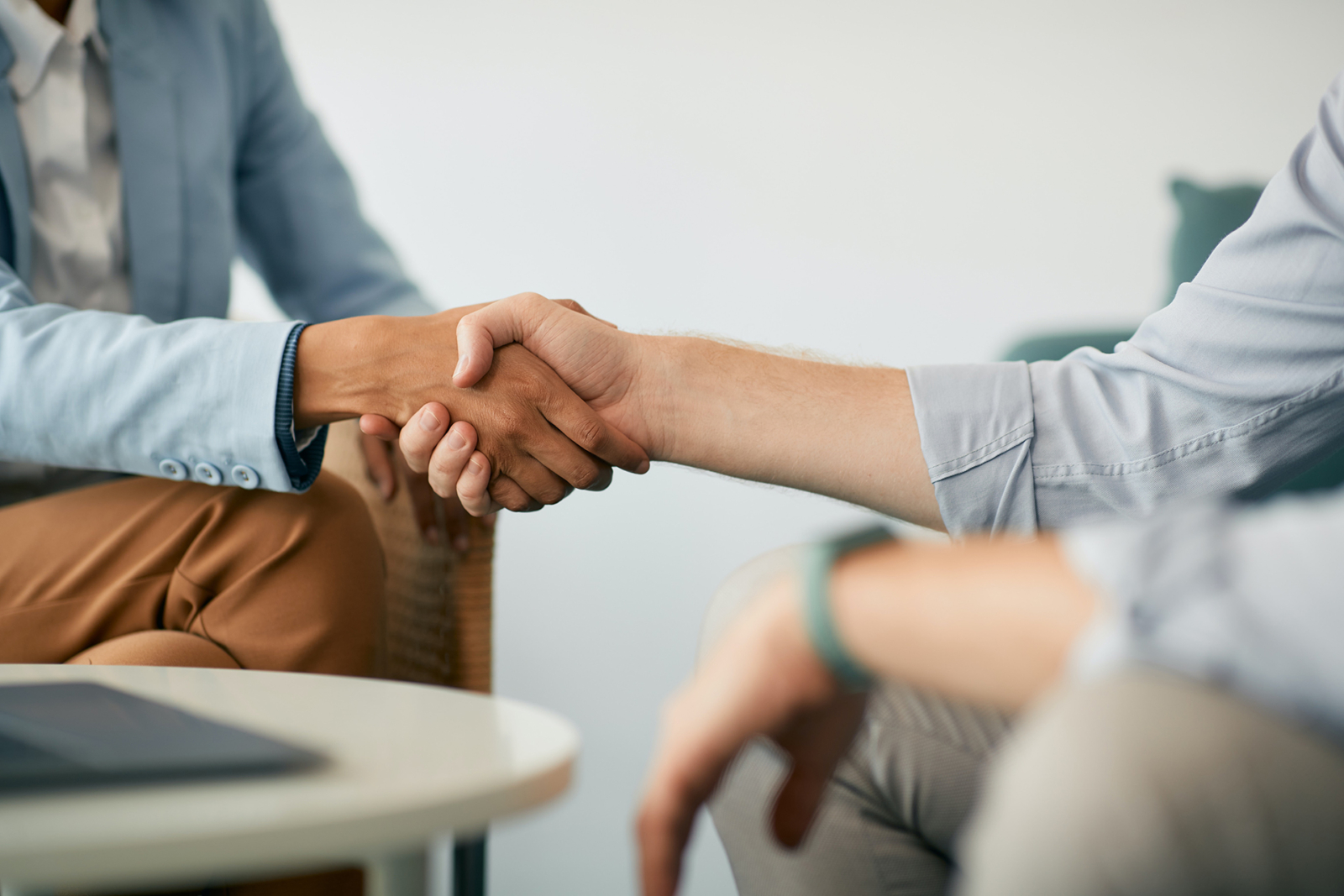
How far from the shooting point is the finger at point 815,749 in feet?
1.29

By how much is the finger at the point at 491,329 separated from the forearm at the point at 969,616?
65 centimetres

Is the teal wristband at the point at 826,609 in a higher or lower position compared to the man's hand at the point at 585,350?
higher

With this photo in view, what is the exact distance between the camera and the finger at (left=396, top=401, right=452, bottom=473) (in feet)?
3.05

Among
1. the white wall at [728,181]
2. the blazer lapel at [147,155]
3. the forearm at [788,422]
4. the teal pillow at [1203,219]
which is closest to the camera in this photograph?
the forearm at [788,422]

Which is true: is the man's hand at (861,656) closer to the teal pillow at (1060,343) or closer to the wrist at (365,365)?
the wrist at (365,365)

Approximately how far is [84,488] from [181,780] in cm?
65

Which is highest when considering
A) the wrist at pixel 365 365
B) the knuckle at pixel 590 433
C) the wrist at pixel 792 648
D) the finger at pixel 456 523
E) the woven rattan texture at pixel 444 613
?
Answer: the wrist at pixel 792 648

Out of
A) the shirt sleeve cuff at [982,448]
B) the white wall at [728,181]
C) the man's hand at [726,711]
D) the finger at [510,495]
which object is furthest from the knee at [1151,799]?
the white wall at [728,181]

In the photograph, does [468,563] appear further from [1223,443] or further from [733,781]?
[1223,443]

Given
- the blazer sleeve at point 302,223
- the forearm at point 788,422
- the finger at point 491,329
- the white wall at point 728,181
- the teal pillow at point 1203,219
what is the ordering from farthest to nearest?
the white wall at point 728,181, the blazer sleeve at point 302,223, the teal pillow at point 1203,219, the finger at point 491,329, the forearm at point 788,422

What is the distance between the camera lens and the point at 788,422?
2.84ft

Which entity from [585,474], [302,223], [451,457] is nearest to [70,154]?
[302,223]

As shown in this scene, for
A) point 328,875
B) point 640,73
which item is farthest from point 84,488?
point 640,73

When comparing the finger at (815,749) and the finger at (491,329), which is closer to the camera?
the finger at (815,749)
